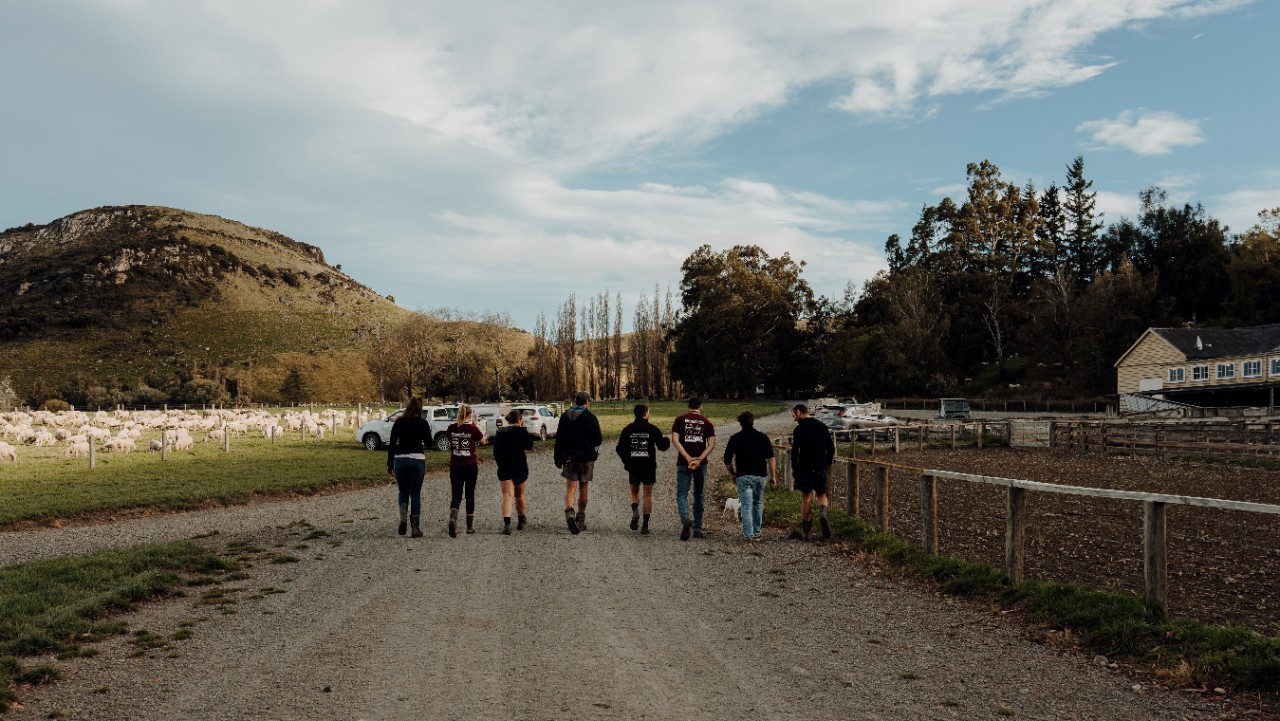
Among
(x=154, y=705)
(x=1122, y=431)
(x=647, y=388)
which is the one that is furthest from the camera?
(x=647, y=388)

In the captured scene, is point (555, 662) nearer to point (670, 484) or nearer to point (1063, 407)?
point (670, 484)

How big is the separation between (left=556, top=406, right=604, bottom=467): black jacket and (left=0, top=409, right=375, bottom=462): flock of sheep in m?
16.5

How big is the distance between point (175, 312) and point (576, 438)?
125 meters

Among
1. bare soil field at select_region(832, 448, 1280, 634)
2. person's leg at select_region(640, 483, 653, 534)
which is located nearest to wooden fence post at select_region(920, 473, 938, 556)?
bare soil field at select_region(832, 448, 1280, 634)

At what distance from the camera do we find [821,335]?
9969cm

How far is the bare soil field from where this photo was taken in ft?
28.9

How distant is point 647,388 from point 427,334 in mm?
30559

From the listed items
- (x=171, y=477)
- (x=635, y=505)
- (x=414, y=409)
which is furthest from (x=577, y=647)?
(x=171, y=477)

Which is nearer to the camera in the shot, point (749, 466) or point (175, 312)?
point (749, 466)

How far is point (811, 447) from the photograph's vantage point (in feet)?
39.2

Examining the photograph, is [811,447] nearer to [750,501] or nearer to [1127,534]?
[750,501]

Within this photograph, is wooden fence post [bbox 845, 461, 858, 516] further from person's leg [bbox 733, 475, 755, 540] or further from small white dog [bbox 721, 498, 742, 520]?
person's leg [bbox 733, 475, 755, 540]

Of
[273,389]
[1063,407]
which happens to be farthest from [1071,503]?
[273,389]

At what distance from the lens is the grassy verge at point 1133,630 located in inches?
229
